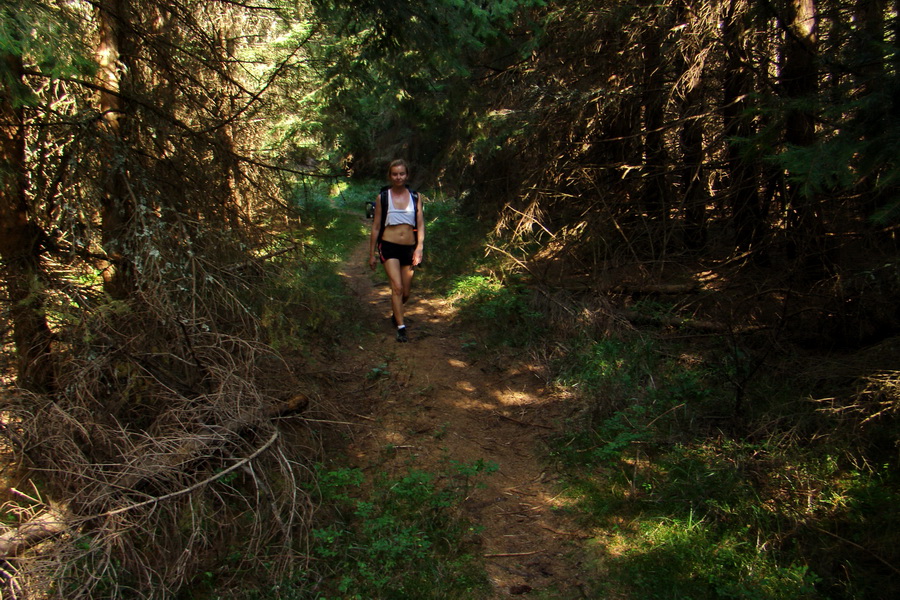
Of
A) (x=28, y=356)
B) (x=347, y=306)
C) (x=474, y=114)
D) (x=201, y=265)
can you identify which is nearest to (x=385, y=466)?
(x=201, y=265)

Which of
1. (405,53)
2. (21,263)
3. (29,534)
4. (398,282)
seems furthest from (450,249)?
(29,534)

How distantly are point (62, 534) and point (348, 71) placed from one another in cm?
574

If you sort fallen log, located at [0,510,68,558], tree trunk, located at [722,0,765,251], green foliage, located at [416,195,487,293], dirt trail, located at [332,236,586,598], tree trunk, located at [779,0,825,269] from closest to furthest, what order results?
fallen log, located at [0,510,68,558] → dirt trail, located at [332,236,586,598] → tree trunk, located at [779,0,825,269] → tree trunk, located at [722,0,765,251] → green foliage, located at [416,195,487,293]

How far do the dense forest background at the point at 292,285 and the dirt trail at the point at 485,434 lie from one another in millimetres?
635

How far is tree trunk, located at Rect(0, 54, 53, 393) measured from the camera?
409cm

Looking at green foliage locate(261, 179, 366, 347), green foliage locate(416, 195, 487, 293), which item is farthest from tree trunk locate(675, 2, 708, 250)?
green foliage locate(261, 179, 366, 347)

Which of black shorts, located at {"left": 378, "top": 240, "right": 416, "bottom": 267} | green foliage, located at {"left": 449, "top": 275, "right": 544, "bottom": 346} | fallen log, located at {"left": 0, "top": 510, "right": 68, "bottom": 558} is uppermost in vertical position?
black shorts, located at {"left": 378, "top": 240, "right": 416, "bottom": 267}

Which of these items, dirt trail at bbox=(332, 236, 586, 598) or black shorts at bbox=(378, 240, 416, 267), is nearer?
dirt trail at bbox=(332, 236, 586, 598)

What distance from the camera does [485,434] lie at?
5688 millimetres

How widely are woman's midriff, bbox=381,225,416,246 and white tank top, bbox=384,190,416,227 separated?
6 centimetres

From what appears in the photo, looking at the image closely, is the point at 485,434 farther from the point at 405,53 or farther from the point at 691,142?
the point at 405,53

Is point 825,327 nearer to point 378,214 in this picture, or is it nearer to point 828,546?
point 828,546

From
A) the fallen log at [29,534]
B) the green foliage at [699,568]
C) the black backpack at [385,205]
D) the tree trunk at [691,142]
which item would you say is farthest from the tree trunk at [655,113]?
the fallen log at [29,534]

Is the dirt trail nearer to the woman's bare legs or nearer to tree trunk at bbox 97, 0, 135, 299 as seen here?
the woman's bare legs
